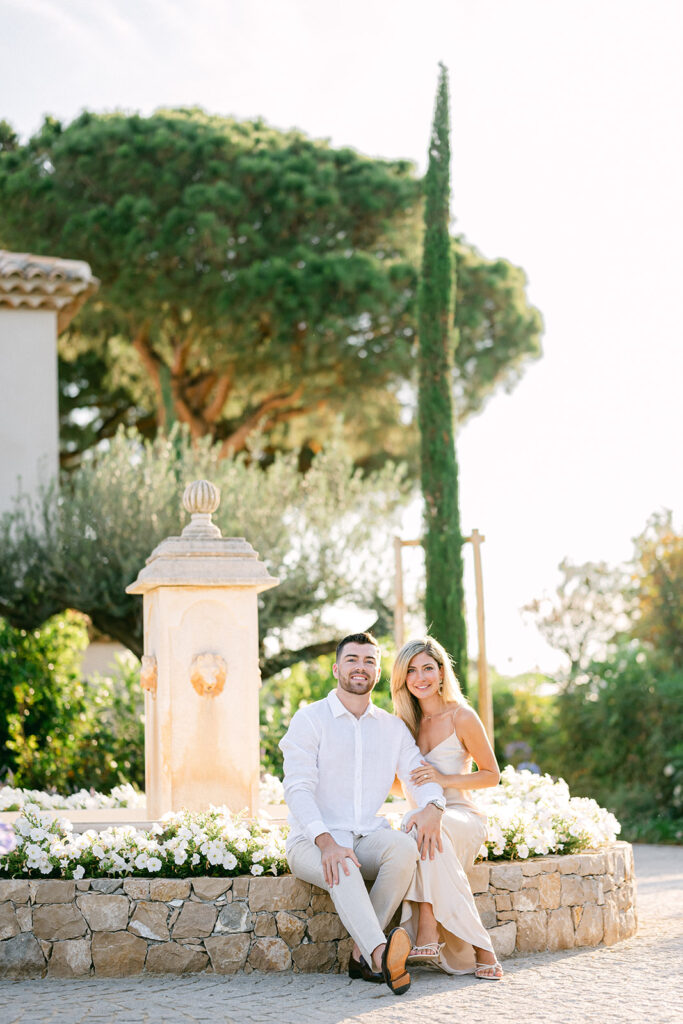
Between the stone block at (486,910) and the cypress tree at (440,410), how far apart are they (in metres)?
5.32

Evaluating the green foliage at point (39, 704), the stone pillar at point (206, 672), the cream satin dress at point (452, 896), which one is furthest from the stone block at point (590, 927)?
the green foliage at point (39, 704)

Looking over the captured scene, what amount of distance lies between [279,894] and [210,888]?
0.32 m

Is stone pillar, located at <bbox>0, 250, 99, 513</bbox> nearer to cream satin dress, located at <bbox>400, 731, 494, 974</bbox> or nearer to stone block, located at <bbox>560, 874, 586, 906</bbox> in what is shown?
stone block, located at <bbox>560, 874, 586, 906</bbox>

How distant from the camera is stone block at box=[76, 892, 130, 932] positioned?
5387 mm

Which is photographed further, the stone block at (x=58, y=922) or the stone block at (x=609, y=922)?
the stone block at (x=609, y=922)

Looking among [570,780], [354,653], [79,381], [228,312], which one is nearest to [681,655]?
[570,780]

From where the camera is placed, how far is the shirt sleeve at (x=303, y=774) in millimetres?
5137

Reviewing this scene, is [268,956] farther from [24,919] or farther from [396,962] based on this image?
[24,919]

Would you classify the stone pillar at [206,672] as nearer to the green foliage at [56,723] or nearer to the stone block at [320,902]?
the stone block at [320,902]

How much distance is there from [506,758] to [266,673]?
338 centimetres

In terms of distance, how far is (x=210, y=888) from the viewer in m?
5.47

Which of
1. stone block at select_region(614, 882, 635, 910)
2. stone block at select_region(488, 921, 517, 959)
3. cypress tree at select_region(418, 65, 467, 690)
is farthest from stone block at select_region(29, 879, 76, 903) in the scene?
cypress tree at select_region(418, 65, 467, 690)

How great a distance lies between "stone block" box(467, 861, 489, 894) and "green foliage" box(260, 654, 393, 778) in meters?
5.81

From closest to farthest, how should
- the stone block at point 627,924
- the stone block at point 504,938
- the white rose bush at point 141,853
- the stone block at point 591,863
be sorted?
the white rose bush at point 141,853
the stone block at point 504,938
the stone block at point 591,863
the stone block at point 627,924
